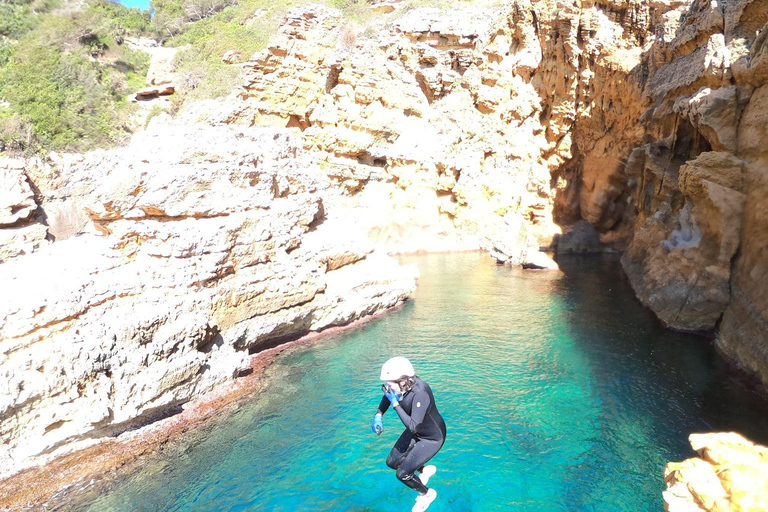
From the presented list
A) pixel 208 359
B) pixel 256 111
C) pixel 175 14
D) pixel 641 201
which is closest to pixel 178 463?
pixel 208 359

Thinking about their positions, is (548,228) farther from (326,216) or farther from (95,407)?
(95,407)

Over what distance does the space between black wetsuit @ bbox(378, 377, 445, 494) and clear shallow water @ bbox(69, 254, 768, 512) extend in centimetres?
167

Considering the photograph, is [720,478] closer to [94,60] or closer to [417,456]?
[417,456]

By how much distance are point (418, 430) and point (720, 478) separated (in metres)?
2.97

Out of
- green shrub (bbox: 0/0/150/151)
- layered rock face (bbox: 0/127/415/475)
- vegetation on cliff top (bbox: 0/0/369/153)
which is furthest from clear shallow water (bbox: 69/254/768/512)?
vegetation on cliff top (bbox: 0/0/369/153)

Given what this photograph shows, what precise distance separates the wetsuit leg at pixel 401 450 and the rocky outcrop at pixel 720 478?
2.72 meters

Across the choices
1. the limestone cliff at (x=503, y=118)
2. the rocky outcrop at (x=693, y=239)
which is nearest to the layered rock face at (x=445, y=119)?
the limestone cliff at (x=503, y=118)

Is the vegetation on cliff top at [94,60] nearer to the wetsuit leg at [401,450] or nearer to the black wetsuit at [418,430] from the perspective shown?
the wetsuit leg at [401,450]

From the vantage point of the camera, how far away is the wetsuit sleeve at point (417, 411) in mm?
4695

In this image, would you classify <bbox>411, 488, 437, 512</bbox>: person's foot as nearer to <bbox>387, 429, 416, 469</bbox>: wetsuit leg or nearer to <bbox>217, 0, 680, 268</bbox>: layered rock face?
<bbox>387, 429, 416, 469</bbox>: wetsuit leg

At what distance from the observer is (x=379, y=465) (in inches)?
280

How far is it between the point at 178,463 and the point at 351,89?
26589 mm

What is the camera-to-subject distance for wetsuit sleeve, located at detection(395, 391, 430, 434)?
4695 mm

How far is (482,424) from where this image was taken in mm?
8172
